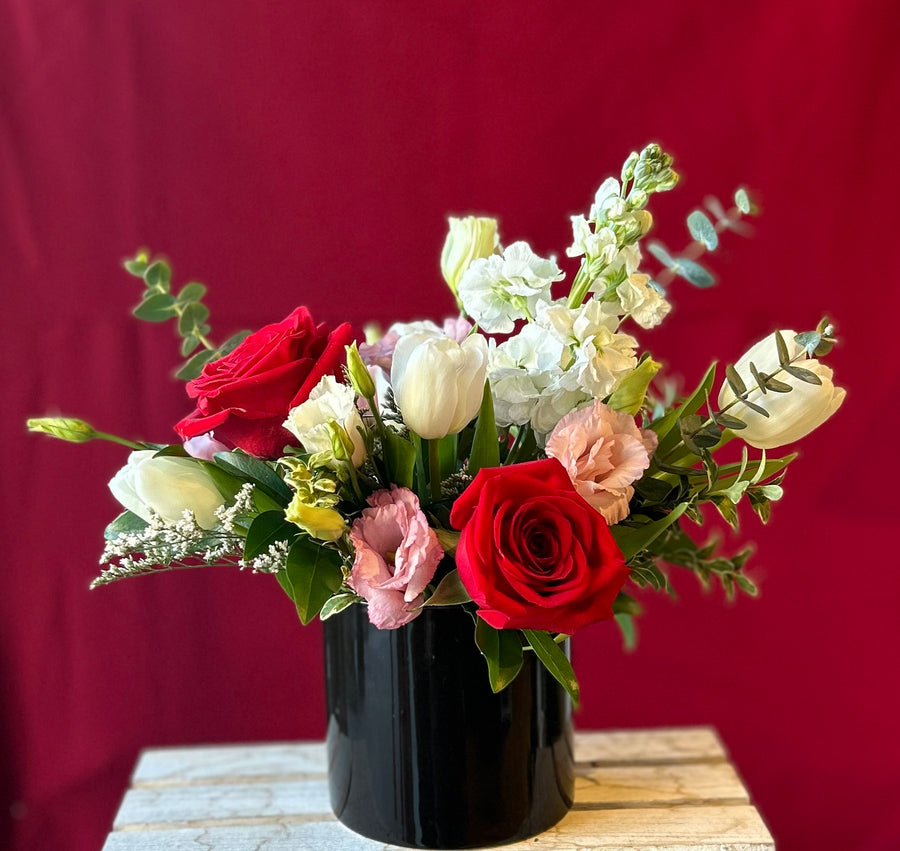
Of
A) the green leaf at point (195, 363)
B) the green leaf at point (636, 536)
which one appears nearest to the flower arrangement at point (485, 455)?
the green leaf at point (636, 536)

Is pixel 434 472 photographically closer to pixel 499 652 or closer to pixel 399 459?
pixel 399 459

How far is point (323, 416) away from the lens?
0.66 metres

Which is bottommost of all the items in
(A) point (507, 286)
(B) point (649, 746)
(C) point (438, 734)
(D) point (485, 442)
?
(B) point (649, 746)

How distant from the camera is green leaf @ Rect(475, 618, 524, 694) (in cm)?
69

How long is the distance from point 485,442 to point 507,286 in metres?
0.11

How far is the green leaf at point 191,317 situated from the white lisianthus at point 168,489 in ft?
0.60

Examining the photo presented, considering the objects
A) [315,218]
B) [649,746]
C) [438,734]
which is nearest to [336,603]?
[438,734]

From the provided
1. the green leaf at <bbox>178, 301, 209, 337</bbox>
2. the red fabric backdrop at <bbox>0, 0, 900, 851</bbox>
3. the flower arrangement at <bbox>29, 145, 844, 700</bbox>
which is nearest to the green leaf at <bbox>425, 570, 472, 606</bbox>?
the flower arrangement at <bbox>29, 145, 844, 700</bbox>

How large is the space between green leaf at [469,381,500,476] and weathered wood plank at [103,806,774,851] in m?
0.31

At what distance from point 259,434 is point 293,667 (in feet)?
2.26

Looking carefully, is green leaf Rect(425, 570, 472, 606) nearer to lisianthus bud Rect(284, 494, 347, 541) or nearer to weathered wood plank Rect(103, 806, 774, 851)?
lisianthus bud Rect(284, 494, 347, 541)

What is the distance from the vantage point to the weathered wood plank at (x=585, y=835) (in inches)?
32.0

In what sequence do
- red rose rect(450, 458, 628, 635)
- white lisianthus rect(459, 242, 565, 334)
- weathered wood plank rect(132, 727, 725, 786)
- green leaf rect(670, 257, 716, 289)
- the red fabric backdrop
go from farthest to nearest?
the red fabric backdrop, weathered wood plank rect(132, 727, 725, 786), green leaf rect(670, 257, 716, 289), white lisianthus rect(459, 242, 565, 334), red rose rect(450, 458, 628, 635)

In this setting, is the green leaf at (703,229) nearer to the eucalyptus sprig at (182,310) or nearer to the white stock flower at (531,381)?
the white stock flower at (531,381)
